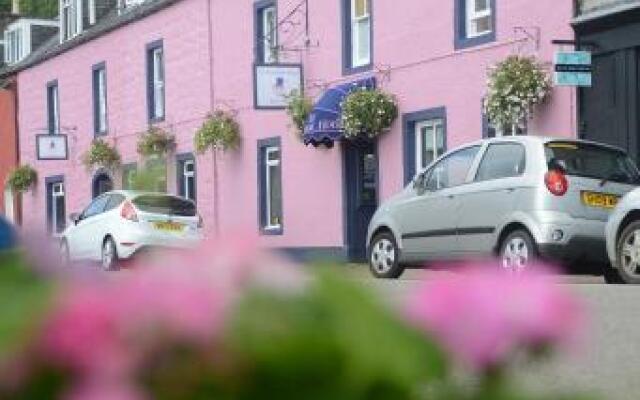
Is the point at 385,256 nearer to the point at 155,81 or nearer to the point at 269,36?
the point at 269,36

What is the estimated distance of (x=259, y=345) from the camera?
0.78m

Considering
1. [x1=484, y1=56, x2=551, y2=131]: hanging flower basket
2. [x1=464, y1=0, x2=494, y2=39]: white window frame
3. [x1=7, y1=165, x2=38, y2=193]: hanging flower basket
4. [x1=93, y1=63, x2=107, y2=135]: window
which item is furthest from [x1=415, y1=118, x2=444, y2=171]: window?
[x1=7, y1=165, x2=38, y2=193]: hanging flower basket

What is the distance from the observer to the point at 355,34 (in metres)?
21.1

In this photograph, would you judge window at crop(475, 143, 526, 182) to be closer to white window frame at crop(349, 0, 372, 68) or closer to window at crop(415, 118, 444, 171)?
window at crop(415, 118, 444, 171)

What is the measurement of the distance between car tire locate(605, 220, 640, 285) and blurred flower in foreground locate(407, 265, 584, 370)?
10.0m

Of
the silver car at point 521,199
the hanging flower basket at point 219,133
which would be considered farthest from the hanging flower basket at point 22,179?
the silver car at point 521,199

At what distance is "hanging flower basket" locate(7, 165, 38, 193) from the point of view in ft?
120

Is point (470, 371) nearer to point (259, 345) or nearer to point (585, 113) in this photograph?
point (259, 345)

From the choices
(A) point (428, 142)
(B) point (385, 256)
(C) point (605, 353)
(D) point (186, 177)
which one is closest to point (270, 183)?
(D) point (186, 177)

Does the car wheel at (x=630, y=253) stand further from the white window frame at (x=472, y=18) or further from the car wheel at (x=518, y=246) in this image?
the white window frame at (x=472, y=18)

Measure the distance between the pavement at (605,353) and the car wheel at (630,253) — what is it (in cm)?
133

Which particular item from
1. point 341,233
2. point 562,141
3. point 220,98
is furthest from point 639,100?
point 220,98

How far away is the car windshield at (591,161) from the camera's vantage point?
11609 millimetres

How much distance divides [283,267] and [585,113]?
15.5 meters
